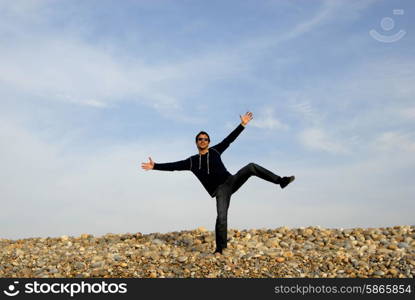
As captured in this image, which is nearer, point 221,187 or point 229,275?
point 229,275

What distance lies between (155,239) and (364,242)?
556 cm

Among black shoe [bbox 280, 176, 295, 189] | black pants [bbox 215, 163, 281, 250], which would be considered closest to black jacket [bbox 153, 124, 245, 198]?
black pants [bbox 215, 163, 281, 250]

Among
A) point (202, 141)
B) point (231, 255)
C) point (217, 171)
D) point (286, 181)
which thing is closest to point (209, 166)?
point (217, 171)

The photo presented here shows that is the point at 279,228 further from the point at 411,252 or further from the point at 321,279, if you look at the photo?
the point at 321,279

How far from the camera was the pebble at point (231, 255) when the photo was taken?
1234 cm

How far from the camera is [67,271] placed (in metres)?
13.1

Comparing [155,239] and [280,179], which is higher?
[280,179]

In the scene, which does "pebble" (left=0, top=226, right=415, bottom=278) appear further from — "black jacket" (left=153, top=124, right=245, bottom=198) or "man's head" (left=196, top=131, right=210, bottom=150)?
"man's head" (left=196, top=131, right=210, bottom=150)

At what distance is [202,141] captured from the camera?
13.3 meters

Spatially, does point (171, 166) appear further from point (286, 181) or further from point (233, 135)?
point (286, 181)

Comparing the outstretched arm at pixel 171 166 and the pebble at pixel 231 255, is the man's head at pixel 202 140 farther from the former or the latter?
the pebble at pixel 231 255

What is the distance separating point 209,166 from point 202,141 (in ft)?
2.01

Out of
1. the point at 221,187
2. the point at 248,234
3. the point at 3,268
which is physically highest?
the point at 221,187

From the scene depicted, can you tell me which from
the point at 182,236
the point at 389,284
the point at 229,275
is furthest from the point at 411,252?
the point at 182,236
